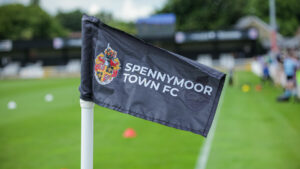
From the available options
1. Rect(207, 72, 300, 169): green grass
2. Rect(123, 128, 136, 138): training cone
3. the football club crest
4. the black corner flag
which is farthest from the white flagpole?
Rect(123, 128, 136, 138): training cone

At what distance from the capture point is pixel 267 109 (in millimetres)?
13211

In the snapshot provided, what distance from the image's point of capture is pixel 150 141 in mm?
9086

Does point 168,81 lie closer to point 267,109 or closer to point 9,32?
point 267,109

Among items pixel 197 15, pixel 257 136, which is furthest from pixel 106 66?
pixel 197 15

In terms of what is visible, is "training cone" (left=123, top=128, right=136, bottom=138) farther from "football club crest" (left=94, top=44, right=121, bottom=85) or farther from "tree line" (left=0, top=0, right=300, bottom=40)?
"tree line" (left=0, top=0, right=300, bottom=40)

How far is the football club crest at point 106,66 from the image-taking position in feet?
9.83

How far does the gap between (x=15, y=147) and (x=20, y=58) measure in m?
37.2

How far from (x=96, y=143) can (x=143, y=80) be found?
6.32 m

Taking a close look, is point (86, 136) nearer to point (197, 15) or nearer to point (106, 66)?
point (106, 66)

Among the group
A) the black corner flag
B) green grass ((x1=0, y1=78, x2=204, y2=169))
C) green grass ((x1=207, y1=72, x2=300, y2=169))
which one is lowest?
green grass ((x1=0, y1=78, x2=204, y2=169))

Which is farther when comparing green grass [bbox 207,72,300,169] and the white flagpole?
green grass [bbox 207,72,300,169]

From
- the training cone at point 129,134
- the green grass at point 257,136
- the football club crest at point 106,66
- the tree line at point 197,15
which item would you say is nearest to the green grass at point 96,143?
the training cone at point 129,134

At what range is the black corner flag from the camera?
2.98m

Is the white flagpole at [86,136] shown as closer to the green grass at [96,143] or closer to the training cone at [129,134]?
the green grass at [96,143]
